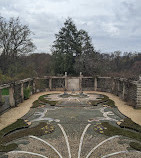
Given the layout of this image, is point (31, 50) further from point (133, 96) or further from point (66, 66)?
point (133, 96)

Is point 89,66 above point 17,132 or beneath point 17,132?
above

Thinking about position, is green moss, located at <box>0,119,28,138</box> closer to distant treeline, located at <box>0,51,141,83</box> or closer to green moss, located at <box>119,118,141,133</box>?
green moss, located at <box>119,118,141,133</box>

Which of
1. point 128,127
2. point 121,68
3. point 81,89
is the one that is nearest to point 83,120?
point 128,127

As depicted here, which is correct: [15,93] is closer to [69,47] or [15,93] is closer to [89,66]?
[89,66]

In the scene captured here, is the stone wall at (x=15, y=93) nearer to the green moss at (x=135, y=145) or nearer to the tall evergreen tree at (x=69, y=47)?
the green moss at (x=135, y=145)

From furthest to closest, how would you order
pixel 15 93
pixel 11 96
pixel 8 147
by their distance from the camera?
pixel 15 93, pixel 11 96, pixel 8 147

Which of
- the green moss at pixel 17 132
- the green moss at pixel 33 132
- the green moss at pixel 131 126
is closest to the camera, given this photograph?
the green moss at pixel 17 132

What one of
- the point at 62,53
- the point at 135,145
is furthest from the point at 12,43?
the point at 135,145

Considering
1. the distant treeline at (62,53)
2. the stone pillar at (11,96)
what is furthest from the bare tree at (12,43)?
the stone pillar at (11,96)

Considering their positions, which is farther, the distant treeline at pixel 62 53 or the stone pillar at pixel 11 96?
the distant treeline at pixel 62 53

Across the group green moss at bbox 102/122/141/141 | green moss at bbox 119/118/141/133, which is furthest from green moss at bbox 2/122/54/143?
green moss at bbox 119/118/141/133

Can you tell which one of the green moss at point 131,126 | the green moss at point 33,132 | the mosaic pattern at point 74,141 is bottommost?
the mosaic pattern at point 74,141

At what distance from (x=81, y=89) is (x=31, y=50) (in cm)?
1313

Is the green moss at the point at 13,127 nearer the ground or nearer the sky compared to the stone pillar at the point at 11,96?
nearer the ground
